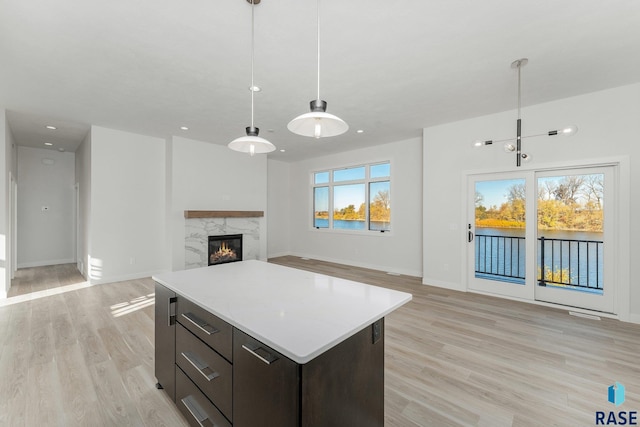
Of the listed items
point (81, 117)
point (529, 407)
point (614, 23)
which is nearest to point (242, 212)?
point (81, 117)

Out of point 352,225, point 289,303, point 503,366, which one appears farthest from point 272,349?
point 352,225

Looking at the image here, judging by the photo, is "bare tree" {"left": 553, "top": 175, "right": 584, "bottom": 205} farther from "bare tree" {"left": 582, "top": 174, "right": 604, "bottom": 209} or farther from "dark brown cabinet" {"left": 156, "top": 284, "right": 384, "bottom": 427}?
"dark brown cabinet" {"left": 156, "top": 284, "right": 384, "bottom": 427}

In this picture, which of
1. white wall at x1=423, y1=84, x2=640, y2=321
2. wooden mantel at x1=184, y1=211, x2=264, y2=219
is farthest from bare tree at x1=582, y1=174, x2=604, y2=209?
wooden mantel at x1=184, y1=211, x2=264, y2=219

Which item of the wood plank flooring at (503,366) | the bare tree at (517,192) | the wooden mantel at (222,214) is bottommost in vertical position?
the wood plank flooring at (503,366)

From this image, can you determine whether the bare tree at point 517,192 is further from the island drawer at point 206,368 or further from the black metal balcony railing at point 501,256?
the island drawer at point 206,368

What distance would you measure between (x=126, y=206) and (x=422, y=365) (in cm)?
565

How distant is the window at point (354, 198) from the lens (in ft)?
20.7

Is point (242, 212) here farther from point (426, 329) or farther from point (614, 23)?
point (614, 23)

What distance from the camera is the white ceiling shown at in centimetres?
208

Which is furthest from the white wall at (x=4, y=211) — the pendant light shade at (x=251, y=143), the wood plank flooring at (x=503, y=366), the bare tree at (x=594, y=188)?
the bare tree at (x=594, y=188)

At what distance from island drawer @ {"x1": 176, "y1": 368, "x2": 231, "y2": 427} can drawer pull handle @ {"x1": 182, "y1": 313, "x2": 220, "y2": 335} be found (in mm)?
405

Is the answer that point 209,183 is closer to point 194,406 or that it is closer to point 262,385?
point 194,406

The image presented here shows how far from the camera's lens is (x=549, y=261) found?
12.9 feet

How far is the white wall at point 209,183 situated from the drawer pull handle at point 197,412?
434 centimetres
